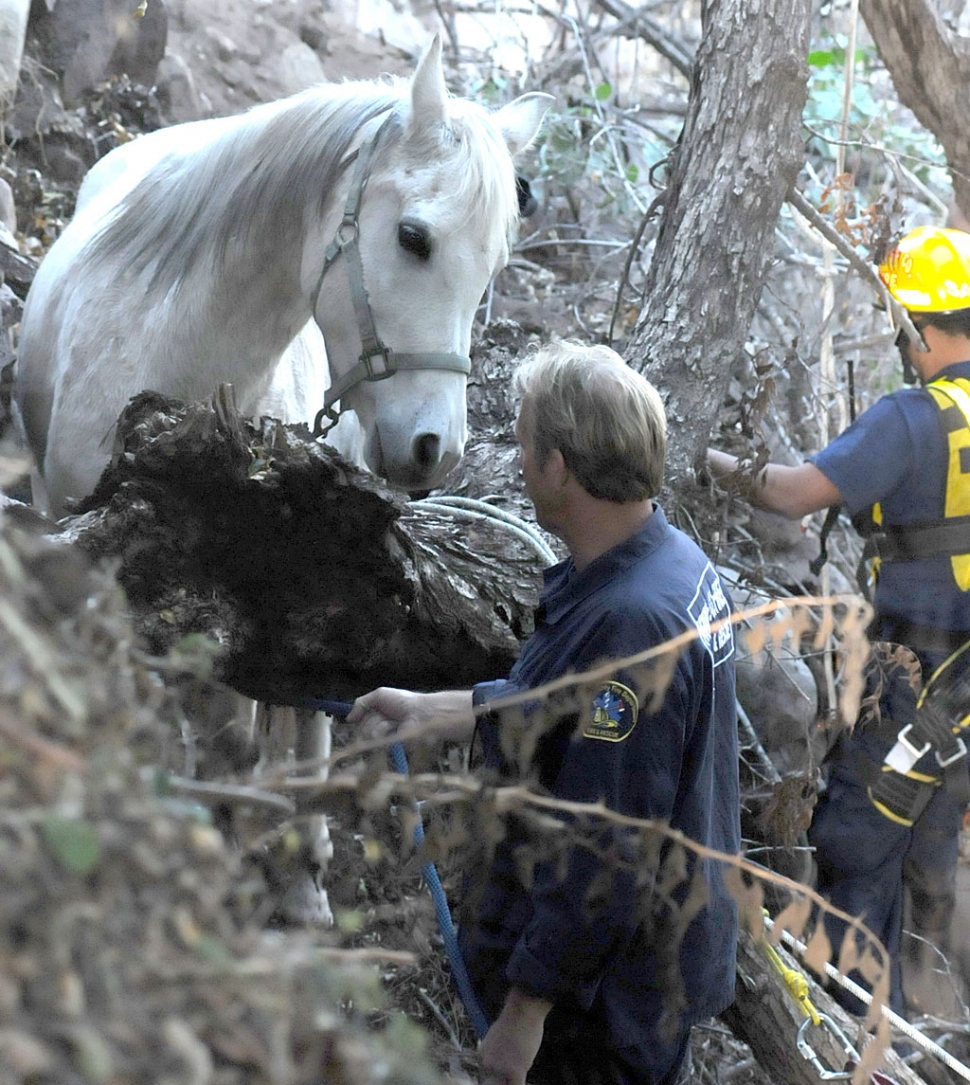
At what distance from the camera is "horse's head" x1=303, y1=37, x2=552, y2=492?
255cm

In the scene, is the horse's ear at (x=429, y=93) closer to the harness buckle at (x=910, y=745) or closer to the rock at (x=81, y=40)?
the harness buckle at (x=910, y=745)

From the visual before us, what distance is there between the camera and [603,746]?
5.68 feet

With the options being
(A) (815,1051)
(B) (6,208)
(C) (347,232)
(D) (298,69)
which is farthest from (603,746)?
(D) (298,69)

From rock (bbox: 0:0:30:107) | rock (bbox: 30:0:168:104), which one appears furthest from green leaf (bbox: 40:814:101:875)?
rock (bbox: 30:0:168:104)

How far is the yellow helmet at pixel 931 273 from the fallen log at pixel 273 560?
1.95 m

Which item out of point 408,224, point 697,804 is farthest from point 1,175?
point 697,804

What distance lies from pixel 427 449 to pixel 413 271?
0.44m

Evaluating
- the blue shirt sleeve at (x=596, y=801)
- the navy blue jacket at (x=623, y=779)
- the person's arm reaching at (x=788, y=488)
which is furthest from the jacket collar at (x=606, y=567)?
the person's arm reaching at (x=788, y=488)

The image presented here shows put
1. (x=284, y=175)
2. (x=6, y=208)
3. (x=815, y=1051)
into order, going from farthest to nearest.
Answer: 1. (x=6, y=208)
2. (x=284, y=175)
3. (x=815, y=1051)

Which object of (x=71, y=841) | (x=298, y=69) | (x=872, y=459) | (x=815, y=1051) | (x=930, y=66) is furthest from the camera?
(x=298, y=69)

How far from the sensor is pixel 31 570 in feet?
2.67

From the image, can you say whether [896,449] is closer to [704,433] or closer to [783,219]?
[704,433]

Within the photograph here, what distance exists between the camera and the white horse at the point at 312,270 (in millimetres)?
2590

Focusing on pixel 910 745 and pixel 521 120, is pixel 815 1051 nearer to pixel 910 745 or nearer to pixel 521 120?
pixel 910 745
